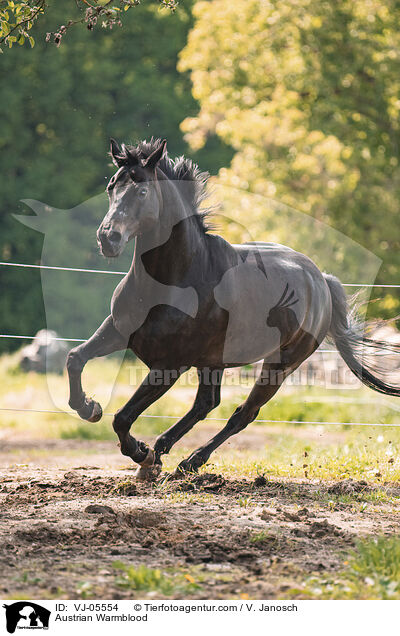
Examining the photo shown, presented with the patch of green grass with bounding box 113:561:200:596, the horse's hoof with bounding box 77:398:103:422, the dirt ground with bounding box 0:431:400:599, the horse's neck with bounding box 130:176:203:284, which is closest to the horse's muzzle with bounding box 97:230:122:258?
the horse's neck with bounding box 130:176:203:284

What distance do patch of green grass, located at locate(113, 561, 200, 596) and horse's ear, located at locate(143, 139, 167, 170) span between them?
2.31 metres

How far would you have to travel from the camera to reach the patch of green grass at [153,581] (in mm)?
3109

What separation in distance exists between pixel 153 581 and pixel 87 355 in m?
1.97

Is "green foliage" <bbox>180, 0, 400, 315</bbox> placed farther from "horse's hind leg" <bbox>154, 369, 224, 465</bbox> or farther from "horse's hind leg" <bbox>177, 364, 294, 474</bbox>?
"horse's hind leg" <bbox>154, 369, 224, 465</bbox>

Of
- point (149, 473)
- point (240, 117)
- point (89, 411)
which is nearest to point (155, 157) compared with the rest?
point (89, 411)

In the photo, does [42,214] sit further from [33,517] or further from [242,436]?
[33,517]

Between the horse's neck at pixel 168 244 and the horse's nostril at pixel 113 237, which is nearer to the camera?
the horse's nostril at pixel 113 237

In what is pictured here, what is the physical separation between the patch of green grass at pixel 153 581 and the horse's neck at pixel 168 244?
1994mm

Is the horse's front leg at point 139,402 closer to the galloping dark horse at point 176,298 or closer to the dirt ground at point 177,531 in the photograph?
the galloping dark horse at point 176,298

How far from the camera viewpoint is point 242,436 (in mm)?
10016

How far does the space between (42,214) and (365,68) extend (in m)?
7.89

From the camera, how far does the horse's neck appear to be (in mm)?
4684

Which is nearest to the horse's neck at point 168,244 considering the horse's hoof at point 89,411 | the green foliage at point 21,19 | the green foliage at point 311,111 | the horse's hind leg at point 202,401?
the horse's hoof at point 89,411

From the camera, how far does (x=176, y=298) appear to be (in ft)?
15.7
